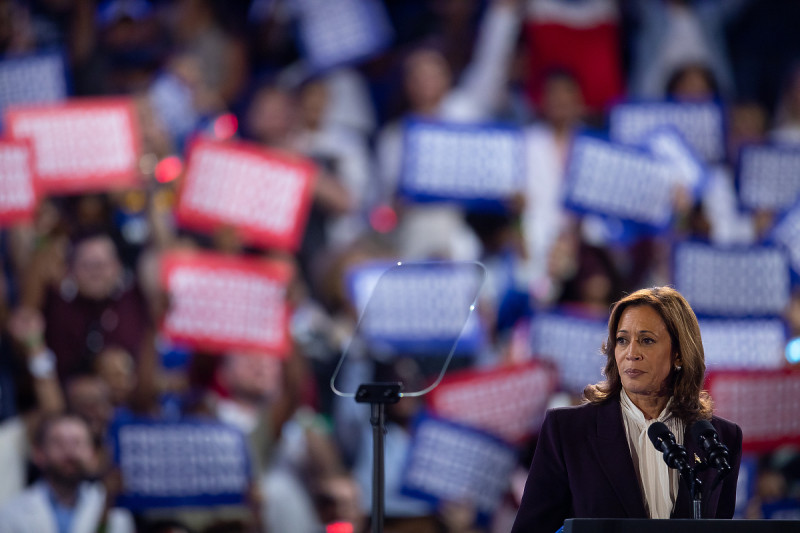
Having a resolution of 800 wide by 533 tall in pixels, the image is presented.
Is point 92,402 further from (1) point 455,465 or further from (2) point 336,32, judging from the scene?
(2) point 336,32

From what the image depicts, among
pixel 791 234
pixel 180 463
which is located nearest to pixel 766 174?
pixel 791 234

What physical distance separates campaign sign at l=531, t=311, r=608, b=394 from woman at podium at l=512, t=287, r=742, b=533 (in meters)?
3.47

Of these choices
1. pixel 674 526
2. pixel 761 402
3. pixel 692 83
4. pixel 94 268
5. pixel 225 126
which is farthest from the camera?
pixel 692 83

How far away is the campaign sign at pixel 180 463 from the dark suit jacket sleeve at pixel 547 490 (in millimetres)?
3206

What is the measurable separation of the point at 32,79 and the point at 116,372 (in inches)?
63.6

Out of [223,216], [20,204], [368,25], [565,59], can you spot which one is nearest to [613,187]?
[565,59]

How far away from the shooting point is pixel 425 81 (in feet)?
20.7

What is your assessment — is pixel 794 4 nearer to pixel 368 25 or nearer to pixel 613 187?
pixel 613 187

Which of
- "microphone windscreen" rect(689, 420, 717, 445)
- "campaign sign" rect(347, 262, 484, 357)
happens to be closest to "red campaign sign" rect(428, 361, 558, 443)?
"campaign sign" rect(347, 262, 484, 357)

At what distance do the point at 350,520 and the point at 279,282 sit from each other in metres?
1.20

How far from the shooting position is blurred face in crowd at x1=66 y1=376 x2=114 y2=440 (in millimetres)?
5254

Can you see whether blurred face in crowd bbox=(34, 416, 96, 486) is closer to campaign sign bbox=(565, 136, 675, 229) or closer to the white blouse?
campaign sign bbox=(565, 136, 675, 229)

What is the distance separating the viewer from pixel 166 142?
5949 mm

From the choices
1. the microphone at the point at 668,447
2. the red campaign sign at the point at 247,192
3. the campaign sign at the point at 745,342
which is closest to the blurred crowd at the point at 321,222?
the red campaign sign at the point at 247,192
